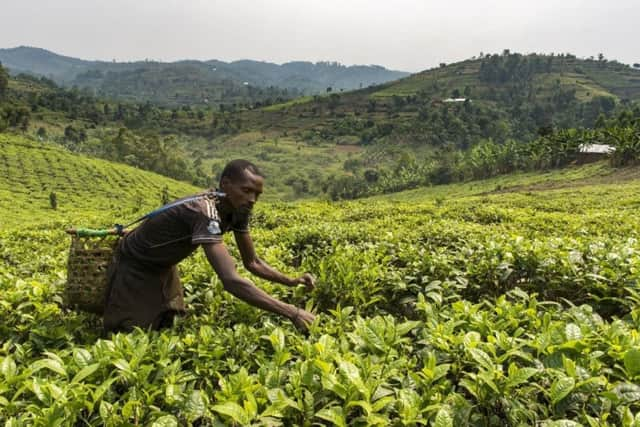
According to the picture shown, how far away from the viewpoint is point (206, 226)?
116 inches

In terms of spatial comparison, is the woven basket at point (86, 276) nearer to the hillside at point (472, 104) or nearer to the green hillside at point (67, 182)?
the green hillside at point (67, 182)

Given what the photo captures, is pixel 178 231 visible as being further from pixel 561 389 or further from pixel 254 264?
pixel 561 389

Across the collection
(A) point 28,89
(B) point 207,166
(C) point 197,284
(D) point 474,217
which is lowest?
(B) point 207,166

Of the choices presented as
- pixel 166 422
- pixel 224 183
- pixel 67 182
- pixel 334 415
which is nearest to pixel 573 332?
pixel 334 415

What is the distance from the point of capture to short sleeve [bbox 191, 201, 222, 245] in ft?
9.53

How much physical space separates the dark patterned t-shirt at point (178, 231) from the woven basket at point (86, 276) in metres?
0.23

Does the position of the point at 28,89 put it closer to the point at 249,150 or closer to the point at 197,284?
the point at 249,150

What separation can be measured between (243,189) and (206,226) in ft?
1.35

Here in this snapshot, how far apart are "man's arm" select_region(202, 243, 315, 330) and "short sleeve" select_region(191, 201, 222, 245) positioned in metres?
0.05

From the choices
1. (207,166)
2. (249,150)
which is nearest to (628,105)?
(249,150)

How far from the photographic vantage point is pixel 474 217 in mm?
10867

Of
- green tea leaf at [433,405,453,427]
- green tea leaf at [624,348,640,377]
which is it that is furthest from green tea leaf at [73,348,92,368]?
green tea leaf at [624,348,640,377]

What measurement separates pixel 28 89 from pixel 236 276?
184 metres

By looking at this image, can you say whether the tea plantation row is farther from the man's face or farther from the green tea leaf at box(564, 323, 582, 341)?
the man's face
